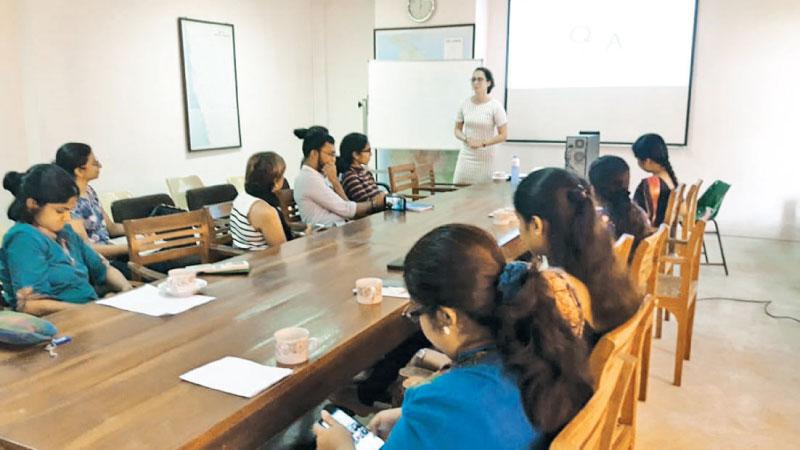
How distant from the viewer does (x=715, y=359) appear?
306 centimetres

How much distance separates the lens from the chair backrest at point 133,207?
3861mm

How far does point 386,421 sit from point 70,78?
398 cm

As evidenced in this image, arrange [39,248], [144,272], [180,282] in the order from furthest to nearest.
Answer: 1. [144,272]
2. [39,248]
3. [180,282]

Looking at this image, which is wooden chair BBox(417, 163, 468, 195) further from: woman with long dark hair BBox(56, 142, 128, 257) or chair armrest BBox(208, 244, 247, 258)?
woman with long dark hair BBox(56, 142, 128, 257)

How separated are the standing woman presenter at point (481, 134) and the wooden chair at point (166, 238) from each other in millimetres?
2789

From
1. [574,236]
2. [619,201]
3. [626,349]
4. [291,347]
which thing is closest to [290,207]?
[619,201]

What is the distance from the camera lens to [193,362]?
1358mm

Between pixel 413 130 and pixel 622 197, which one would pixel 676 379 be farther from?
pixel 413 130

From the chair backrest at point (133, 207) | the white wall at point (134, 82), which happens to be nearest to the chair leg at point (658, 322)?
the chair backrest at point (133, 207)

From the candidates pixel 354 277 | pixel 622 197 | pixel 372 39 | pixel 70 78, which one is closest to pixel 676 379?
pixel 622 197

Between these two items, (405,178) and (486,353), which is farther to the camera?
(405,178)

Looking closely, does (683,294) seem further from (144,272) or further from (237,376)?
(144,272)

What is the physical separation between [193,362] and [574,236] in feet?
3.49

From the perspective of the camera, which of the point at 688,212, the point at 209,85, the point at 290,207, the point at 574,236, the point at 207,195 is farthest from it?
the point at 209,85
